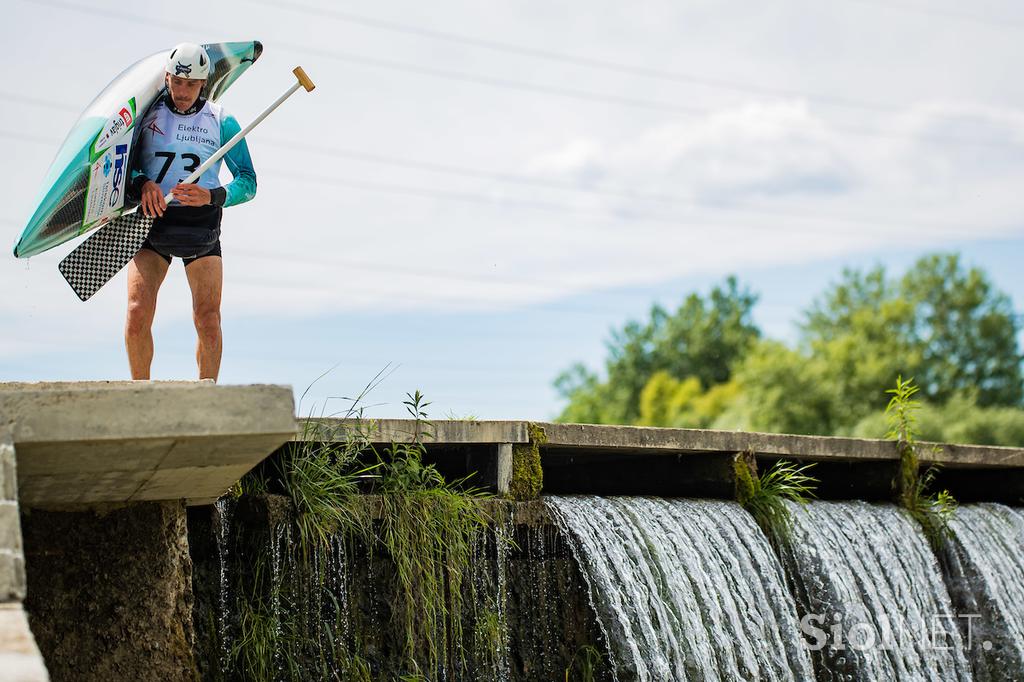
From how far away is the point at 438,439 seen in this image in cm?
717

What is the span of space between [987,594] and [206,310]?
6.55 metres

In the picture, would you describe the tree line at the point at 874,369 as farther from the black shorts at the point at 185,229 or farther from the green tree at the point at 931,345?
the black shorts at the point at 185,229

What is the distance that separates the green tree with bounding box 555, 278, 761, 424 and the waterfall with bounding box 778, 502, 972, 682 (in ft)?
193

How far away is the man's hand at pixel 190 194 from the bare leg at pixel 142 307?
14.4 inches

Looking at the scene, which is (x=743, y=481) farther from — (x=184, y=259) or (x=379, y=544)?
(x=184, y=259)

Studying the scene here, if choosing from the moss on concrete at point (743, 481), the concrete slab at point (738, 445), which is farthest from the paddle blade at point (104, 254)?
the moss on concrete at point (743, 481)

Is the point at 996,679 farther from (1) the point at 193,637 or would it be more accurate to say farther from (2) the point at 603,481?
(1) the point at 193,637

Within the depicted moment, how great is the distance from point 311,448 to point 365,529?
47cm

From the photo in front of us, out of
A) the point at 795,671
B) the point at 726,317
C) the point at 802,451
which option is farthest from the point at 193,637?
the point at 726,317

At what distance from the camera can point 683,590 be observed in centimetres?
782

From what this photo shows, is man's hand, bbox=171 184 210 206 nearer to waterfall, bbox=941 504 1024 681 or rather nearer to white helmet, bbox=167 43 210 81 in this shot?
white helmet, bbox=167 43 210 81

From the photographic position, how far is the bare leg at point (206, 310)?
6805mm

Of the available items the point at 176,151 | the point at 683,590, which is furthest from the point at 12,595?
the point at 683,590

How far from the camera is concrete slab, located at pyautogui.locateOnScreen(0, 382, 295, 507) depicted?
426 cm
